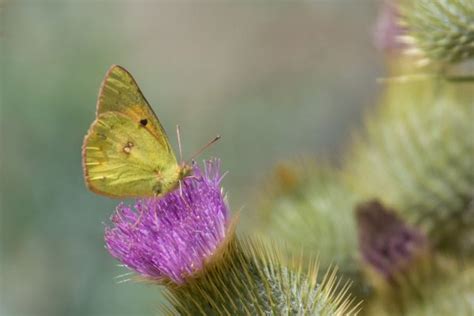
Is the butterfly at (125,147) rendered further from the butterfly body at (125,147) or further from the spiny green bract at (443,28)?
the spiny green bract at (443,28)

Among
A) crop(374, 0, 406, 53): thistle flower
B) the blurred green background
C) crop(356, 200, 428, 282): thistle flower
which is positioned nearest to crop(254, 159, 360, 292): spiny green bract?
crop(356, 200, 428, 282): thistle flower

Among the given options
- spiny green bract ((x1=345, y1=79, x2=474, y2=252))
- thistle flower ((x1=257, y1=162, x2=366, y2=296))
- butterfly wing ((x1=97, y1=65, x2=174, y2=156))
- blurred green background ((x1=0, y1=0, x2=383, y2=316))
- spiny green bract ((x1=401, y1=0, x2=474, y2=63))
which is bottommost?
blurred green background ((x1=0, y1=0, x2=383, y2=316))

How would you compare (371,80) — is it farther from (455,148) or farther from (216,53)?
(455,148)

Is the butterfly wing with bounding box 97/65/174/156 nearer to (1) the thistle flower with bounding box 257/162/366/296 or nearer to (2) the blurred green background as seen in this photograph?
(1) the thistle flower with bounding box 257/162/366/296

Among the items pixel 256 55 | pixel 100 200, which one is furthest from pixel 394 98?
pixel 256 55

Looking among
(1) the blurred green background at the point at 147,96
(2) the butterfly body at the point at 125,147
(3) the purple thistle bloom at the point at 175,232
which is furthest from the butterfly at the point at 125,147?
(1) the blurred green background at the point at 147,96
